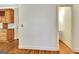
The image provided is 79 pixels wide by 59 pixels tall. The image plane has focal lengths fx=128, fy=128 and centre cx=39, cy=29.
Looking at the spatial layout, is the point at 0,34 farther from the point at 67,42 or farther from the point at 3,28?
the point at 67,42

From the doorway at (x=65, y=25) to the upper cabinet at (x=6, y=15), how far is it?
164cm

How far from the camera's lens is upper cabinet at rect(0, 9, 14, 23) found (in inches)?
175

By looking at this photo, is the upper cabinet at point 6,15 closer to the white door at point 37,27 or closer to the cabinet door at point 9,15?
the cabinet door at point 9,15

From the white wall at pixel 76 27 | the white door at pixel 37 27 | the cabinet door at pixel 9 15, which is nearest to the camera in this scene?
the white wall at pixel 76 27

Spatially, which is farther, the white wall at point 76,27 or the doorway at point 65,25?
the doorway at point 65,25

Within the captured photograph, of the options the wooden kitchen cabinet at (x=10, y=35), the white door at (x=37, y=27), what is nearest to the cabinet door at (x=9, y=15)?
the wooden kitchen cabinet at (x=10, y=35)

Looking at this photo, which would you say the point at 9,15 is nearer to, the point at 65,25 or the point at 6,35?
the point at 6,35

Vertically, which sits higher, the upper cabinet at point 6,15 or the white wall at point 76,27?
the upper cabinet at point 6,15

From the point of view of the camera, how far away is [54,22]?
3971mm

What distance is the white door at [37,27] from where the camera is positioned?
394cm

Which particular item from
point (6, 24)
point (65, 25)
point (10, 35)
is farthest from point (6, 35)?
point (65, 25)
